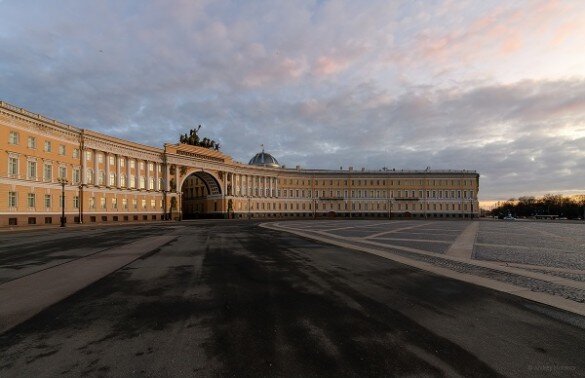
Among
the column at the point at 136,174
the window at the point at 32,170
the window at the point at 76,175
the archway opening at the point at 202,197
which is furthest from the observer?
the archway opening at the point at 202,197

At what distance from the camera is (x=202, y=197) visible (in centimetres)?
10944

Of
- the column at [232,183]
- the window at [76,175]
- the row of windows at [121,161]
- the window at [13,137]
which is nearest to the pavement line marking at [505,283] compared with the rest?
the window at [13,137]

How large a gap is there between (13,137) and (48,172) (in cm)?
810

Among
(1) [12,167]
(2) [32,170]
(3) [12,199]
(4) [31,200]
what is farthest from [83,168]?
(3) [12,199]

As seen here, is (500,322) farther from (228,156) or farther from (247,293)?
(228,156)

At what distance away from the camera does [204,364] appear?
4.50m

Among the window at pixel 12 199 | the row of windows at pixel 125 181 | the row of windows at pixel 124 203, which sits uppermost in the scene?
the row of windows at pixel 125 181

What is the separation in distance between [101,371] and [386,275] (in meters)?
8.61

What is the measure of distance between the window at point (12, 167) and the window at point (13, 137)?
243cm

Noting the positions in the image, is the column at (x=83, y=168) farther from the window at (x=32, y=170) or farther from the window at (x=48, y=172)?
the window at (x=32, y=170)

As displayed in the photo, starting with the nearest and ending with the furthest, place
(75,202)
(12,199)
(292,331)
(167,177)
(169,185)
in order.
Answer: (292,331), (12,199), (75,202), (167,177), (169,185)

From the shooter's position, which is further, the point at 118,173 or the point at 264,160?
the point at 264,160

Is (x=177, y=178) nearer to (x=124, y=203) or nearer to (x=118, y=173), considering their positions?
(x=118, y=173)

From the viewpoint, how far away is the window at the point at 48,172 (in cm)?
5233
